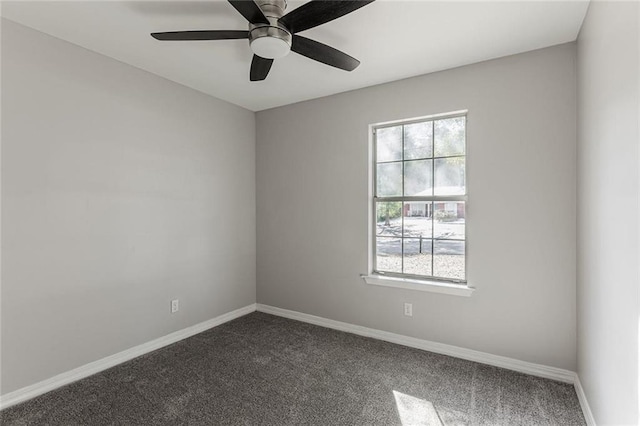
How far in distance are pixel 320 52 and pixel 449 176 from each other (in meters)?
1.62

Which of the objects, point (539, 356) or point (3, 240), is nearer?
point (3, 240)

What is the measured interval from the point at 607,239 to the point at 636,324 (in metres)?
0.53

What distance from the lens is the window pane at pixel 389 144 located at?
10.6ft

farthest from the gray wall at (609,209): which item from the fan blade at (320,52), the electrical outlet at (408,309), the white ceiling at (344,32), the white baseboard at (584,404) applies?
the fan blade at (320,52)

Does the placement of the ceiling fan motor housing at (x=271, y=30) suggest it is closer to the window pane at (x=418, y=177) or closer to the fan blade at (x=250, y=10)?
the fan blade at (x=250, y=10)

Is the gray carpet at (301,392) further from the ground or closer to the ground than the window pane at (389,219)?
closer to the ground

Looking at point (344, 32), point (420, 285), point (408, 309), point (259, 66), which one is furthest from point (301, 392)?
point (344, 32)

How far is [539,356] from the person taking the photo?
251cm

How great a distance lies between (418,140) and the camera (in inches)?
122

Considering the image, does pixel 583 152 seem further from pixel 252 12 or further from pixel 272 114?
pixel 272 114

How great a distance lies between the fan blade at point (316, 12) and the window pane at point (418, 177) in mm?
1724

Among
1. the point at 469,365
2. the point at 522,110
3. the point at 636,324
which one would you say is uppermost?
the point at 522,110

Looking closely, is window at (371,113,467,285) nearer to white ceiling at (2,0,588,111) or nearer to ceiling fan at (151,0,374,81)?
white ceiling at (2,0,588,111)

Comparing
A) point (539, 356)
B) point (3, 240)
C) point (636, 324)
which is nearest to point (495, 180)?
point (539, 356)
